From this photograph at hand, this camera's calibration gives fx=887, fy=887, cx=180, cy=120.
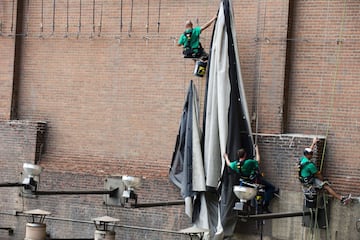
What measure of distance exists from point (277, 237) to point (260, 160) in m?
1.39

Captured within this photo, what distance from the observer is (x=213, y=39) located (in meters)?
15.9

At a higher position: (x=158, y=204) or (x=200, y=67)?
(x=200, y=67)

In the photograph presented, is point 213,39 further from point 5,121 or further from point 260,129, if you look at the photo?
point 5,121

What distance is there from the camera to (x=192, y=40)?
53.2ft

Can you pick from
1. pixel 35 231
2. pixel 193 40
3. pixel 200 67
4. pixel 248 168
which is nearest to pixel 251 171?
pixel 248 168

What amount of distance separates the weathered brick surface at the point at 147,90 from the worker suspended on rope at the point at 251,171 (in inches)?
9.0

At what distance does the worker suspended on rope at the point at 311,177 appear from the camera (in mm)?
14766

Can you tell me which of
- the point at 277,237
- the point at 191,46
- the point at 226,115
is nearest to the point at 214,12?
the point at 191,46

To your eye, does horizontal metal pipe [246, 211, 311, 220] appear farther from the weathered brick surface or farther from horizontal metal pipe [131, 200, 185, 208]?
horizontal metal pipe [131, 200, 185, 208]

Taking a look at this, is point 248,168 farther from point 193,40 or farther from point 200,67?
point 193,40

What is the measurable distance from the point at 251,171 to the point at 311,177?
1095 millimetres

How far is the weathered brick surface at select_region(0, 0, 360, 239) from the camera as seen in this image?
15492 mm

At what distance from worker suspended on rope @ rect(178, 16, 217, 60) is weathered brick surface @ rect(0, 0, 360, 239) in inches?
Answer: 17.4

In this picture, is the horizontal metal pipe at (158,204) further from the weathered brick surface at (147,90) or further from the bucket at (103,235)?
the bucket at (103,235)
